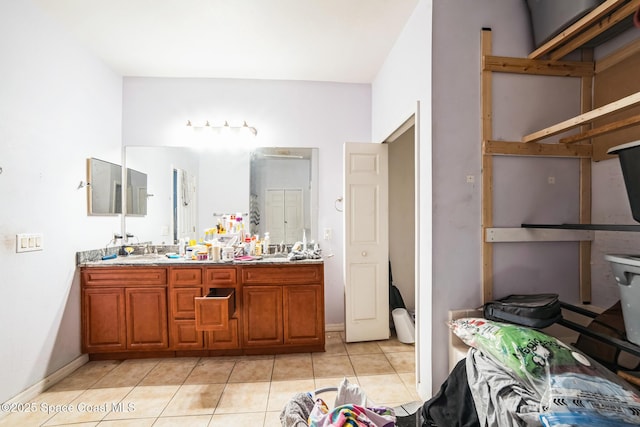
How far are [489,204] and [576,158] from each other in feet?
2.31

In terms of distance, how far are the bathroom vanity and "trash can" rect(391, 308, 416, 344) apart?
2.65ft

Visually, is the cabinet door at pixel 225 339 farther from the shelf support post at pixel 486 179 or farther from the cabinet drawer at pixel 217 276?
the shelf support post at pixel 486 179

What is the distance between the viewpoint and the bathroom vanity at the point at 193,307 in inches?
97.4

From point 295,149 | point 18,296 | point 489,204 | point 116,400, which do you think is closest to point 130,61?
point 295,149

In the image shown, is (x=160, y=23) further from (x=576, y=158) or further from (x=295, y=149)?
(x=576, y=158)

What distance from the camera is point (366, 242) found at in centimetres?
288

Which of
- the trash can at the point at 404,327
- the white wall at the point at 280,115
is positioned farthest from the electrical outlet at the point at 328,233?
the trash can at the point at 404,327

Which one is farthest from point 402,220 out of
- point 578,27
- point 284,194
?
point 578,27

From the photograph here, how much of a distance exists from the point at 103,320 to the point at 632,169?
3.57 meters

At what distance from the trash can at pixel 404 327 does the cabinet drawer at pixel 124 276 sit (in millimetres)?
2214

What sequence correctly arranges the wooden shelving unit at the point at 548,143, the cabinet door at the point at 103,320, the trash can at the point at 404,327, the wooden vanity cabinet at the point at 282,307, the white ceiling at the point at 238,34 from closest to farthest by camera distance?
the wooden shelving unit at the point at 548,143 < the white ceiling at the point at 238,34 < the cabinet door at the point at 103,320 < the wooden vanity cabinet at the point at 282,307 < the trash can at the point at 404,327

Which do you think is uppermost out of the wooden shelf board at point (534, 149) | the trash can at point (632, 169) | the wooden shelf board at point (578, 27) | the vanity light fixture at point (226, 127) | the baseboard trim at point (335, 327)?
the wooden shelf board at point (578, 27)

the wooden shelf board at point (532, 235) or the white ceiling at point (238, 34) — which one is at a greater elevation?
the white ceiling at point (238, 34)

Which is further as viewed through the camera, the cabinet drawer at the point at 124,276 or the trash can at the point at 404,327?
the trash can at the point at 404,327
